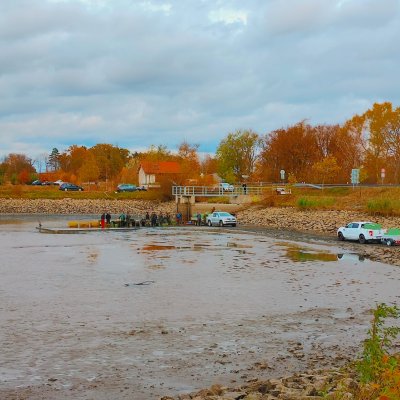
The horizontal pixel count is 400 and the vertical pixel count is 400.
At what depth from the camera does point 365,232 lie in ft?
139

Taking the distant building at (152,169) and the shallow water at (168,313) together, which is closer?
the shallow water at (168,313)

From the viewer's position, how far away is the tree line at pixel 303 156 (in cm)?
8288

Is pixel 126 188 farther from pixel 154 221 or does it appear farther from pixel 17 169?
pixel 17 169

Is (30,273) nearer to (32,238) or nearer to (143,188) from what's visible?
(32,238)

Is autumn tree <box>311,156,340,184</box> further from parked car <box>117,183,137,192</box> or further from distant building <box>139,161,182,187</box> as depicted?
distant building <box>139,161,182,187</box>

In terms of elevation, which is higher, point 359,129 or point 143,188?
point 359,129

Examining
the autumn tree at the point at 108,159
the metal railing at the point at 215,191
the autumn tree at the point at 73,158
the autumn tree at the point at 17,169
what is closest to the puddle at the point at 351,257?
the metal railing at the point at 215,191

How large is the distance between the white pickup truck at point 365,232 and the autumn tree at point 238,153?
7105 centimetres

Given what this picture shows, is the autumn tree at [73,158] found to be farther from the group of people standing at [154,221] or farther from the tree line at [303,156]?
the group of people standing at [154,221]

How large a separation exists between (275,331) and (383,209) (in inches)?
1614

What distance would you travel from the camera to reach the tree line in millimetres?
82875

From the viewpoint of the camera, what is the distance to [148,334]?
1611 cm

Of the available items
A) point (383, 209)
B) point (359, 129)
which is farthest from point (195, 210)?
point (383, 209)

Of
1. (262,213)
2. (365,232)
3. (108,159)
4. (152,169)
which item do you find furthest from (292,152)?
(108,159)
